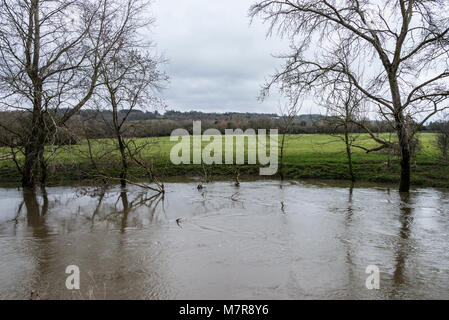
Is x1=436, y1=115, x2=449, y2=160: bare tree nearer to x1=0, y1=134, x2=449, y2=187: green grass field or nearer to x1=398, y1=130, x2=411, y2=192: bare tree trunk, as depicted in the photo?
x1=0, y1=134, x2=449, y2=187: green grass field

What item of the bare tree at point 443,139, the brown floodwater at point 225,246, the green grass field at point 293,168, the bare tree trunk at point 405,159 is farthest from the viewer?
the bare tree at point 443,139

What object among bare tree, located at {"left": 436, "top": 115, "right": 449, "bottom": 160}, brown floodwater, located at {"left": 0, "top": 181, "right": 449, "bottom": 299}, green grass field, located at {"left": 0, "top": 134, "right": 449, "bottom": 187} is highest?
bare tree, located at {"left": 436, "top": 115, "right": 449, "bottom": 160}

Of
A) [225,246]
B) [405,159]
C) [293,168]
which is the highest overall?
[405,159]

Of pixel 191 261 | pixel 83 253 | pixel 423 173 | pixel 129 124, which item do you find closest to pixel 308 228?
pixel 191 261

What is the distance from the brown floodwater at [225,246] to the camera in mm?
6461

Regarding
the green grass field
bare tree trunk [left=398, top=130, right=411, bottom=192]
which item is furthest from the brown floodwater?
the green grass field

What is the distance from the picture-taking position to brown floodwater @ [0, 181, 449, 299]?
646cm

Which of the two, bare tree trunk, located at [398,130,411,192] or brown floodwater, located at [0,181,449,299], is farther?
bare tree trunk, located at [398,130,411,192]

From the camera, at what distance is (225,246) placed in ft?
29.1

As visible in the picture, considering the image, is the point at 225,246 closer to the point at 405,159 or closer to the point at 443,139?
the point at 405,159

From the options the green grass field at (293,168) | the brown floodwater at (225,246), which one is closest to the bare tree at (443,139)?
the green grass field at (293,168)

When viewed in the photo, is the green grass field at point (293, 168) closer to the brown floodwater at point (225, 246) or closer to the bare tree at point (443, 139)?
the bare tree at point (443, 139)

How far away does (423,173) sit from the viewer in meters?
20.6

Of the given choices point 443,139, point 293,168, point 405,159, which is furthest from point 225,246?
point 443,139
